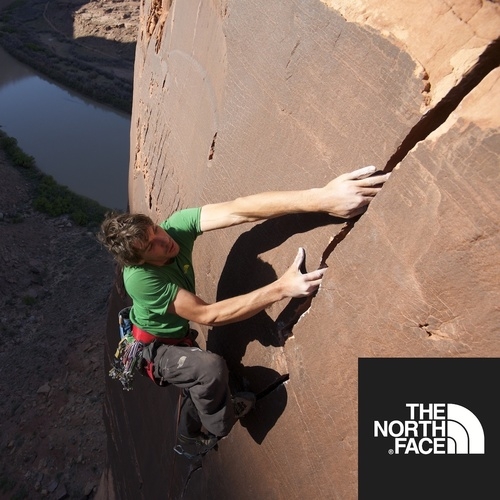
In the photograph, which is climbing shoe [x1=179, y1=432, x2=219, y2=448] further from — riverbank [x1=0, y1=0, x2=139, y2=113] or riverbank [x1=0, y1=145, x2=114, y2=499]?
riverbank [x1=0, y1=0, x2=139, y2=113]

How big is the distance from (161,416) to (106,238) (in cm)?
168

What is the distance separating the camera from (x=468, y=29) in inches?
66.1

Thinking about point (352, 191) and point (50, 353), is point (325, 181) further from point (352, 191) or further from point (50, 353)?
point (50, 353)

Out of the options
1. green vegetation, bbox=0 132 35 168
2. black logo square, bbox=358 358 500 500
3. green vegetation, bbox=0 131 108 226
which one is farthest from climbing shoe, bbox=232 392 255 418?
green vegetation, bbox=0 132 35 168

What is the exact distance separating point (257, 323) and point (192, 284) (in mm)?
355

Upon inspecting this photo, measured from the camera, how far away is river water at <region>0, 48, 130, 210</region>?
43.4 feet

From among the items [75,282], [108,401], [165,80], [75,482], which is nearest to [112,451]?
[108,401]

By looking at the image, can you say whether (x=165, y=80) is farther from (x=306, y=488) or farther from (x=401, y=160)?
(x=306, y=488)

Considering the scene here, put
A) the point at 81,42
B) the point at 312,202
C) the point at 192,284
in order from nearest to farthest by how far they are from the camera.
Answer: the point at 312,202
the point at 192,284
the point at 81,42

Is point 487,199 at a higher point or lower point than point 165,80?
lower

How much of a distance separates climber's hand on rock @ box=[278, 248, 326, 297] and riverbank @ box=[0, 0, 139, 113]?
14038 millimetres

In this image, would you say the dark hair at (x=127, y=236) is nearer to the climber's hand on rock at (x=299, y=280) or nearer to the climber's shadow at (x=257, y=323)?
the climber's shadow at (x=257, y=323)

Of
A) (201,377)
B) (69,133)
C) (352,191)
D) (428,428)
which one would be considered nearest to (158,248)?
(201,377)

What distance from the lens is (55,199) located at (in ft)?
38.5
